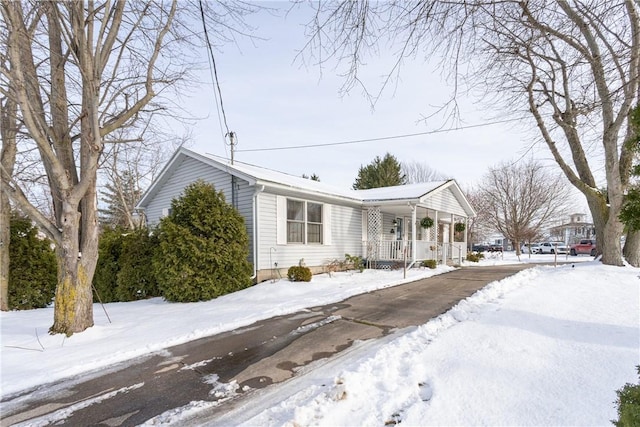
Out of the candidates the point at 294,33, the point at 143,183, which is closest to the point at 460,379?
the point at 294,33

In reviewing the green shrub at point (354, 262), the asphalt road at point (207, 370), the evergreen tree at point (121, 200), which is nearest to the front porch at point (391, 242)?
the green shrub at point (354, 262)

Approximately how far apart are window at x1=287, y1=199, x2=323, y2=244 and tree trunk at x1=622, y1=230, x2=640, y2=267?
1018 centimetres

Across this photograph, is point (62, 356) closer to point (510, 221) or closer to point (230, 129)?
point (230, 129)

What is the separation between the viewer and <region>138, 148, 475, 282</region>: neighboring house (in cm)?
983

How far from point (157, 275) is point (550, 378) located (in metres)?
7.95

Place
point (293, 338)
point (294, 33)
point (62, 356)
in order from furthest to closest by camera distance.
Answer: point (293, 338) → point (62, 356) → point (294, 33)

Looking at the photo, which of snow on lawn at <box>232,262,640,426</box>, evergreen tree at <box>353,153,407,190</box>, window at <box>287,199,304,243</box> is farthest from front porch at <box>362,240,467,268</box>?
evergreen tree at <box>353,153,407,190</box>

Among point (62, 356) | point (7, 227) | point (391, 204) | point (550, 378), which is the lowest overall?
point (62, 356)

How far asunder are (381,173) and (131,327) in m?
25.6

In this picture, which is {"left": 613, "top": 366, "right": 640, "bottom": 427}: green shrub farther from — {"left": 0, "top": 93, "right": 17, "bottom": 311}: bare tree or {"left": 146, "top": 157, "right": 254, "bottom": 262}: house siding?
{"left": 0, "top": 93, "right": 17, "bottom": 311}: bare tree

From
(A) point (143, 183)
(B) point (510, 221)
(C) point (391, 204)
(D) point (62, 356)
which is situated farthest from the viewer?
(B) point (510, 221)

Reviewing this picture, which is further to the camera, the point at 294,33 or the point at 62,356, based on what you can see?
the point at 62,356

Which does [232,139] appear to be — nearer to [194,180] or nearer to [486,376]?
[194,180]

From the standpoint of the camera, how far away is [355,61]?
3166 mm
